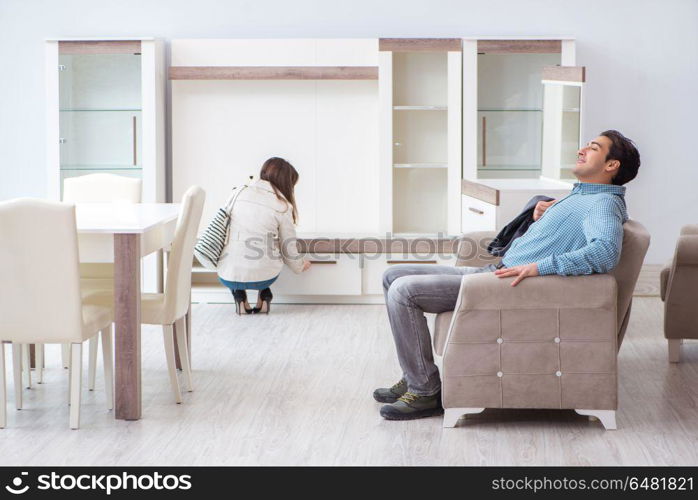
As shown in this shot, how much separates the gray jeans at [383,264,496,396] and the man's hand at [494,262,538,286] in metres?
0.19

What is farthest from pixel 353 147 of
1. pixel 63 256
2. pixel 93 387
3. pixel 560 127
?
pixel 63 256

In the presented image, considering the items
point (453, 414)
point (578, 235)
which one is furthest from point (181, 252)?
point (578, 235)

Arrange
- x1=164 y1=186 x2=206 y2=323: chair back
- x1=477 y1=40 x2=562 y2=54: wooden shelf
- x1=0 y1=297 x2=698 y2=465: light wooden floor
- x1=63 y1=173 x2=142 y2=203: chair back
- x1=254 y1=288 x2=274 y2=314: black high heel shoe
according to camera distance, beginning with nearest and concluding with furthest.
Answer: x1=0 y1=297 x2=698 y2=465: light wooden floor → x1=164 y1=186 x2=206 y2=323: chair back → x1=63 y1=173 x2=142 y2=203: chair back → x1=254 y1=288 x2=274 y2=314: black high heel shoe → x1=477 y1=40 x2=562 y2=54: wooden shelf

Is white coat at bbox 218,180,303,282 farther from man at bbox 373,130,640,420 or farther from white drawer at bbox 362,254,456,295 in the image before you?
man at bbox 373,130,640,420

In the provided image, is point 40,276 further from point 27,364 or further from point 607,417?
point 607,417

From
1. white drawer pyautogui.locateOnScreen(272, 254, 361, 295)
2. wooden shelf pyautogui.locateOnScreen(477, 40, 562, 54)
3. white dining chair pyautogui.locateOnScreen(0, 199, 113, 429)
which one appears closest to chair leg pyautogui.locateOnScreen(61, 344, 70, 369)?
white dining chair pyautogui.locateOnScreen(0, 199, 113, 429)

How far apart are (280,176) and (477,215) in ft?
3.79

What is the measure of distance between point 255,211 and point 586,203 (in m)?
2.55

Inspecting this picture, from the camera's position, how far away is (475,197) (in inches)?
224

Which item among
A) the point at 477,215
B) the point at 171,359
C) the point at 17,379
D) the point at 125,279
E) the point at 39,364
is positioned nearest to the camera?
the point at 125,279

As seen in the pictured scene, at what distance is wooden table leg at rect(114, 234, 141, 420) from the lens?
350 centimetres

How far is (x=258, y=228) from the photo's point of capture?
566cm
